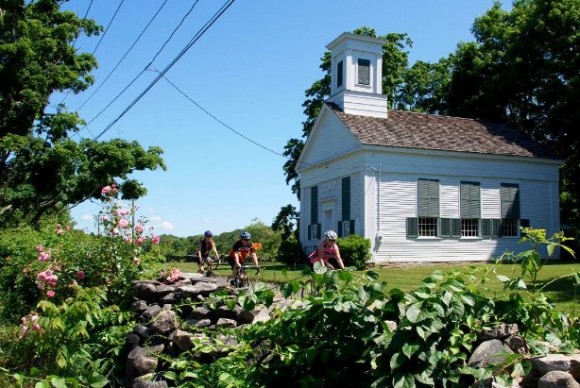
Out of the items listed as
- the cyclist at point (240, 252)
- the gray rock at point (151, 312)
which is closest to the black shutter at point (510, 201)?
the cyclist at point (240, 252)

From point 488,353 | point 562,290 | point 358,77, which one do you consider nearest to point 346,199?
point 358,77

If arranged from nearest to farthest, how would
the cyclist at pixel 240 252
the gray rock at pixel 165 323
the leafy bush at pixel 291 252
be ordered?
the gray rock at pixel 165 323 < the cyclist at pixel 240 252 < the leafy bush at pixel 291 252

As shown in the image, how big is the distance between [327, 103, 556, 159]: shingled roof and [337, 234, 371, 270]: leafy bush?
367 centimetres

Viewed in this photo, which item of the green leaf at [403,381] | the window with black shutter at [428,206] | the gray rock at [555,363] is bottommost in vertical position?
the green leaf at [403,381]

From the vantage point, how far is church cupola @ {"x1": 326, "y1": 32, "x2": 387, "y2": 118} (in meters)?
25.8

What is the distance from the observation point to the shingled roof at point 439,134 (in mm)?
23781

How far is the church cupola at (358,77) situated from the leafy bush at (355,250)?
248 inches

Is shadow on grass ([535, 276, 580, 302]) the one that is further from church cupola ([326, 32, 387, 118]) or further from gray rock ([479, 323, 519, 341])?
church cupola ([326, 32, 387, 118])

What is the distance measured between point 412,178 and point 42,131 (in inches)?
651

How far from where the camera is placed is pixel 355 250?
851 inches

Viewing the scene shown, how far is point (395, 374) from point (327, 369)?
2.51 feet

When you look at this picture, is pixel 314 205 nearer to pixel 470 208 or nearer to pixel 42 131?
pixel 470 208

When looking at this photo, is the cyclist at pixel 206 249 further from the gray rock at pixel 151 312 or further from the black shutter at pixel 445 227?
the black shutter at pixel 445 227

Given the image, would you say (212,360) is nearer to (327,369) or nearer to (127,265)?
(327,369)
